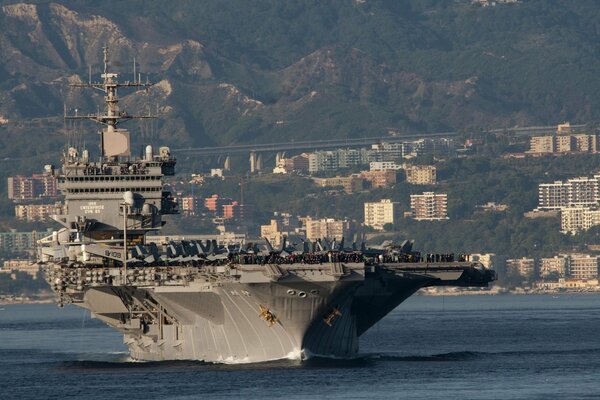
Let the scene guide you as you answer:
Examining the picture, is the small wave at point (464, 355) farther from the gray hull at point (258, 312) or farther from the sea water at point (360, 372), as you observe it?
the gray hull at point (258, 312)

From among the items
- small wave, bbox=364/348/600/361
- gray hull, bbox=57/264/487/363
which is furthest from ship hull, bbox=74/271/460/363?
small wave, bbox=364/348/600/361

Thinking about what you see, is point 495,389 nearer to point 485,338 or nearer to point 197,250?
point 197,250

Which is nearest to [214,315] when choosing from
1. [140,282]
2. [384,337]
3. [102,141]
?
[140,282]

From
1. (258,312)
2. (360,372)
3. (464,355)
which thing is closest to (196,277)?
(258,312)

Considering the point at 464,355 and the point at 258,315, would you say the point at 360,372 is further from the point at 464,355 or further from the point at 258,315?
the point at 464,355

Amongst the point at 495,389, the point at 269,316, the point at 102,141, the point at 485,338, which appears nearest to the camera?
the point at 495,389

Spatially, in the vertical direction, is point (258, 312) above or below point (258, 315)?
above
